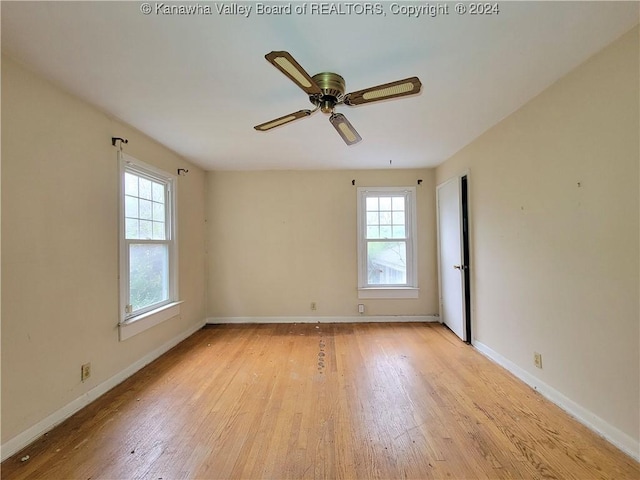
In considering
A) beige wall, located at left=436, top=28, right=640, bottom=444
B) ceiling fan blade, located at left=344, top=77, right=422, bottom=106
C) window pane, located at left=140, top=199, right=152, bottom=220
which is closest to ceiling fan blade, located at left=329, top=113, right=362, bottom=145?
ceiling fan blade, located at left=344, top=77, right=422, bottom=106

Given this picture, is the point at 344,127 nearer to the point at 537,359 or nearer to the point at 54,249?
the point at 54,249

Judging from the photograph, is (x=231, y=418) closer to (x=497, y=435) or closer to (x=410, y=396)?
(x=410, y=396)

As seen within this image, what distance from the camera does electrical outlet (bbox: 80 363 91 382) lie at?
85.4 inches

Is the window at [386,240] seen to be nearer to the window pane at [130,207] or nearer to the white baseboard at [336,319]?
the white baseboard at [336,319]

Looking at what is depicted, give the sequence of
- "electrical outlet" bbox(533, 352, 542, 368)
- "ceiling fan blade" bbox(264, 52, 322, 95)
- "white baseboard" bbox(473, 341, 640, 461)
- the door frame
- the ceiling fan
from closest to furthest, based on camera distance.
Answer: "ceiling fan blade" bbox(264, 52, 322, 95) → the ceiling fan → "white baseboard" bbox(473, 341, 640, 461) → "electrical outlet" bbox(533, 352, 542, 368) → the door frame

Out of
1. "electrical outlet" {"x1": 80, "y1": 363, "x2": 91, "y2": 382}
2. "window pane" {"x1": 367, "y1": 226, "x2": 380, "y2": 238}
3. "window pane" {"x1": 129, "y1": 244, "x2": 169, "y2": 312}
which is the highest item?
"window pane" {"x1": 367, "y1": 226, "x2": 380, "y2": 238}

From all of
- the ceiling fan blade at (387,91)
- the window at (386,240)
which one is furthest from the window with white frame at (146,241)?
the window at (386,240)

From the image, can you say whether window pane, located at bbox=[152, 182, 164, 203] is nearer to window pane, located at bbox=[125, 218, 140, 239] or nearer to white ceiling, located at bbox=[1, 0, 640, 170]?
window pane, located at bbox=[125, 218, 140, 239]

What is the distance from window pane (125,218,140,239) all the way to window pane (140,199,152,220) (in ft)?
0.42

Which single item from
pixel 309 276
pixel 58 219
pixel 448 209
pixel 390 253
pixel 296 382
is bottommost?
pixel 296 382

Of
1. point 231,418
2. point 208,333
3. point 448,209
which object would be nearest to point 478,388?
point 231,418

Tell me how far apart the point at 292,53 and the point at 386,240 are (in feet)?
10.3

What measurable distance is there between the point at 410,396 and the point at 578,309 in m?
1.31

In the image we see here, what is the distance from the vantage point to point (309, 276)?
438 centimetres
